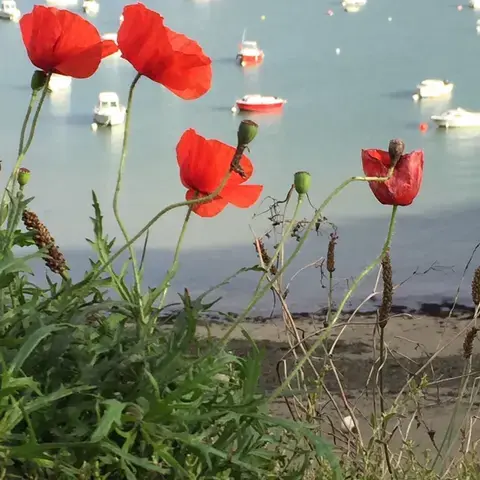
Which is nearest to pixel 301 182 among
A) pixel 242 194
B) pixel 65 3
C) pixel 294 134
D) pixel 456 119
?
pixel 242 194

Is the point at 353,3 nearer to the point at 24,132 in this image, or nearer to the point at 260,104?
the point at 260,104

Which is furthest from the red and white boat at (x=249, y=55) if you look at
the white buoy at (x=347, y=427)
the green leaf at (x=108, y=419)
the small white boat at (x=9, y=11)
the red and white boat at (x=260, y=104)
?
the green leaf at (x=108, y=419)

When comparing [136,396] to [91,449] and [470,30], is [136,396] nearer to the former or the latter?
[91,449]

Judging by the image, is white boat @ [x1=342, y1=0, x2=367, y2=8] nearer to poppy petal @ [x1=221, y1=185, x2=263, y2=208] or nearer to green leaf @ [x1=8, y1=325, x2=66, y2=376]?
poppy petal @ [x1=221, y1=185, x2=263, y2=208]

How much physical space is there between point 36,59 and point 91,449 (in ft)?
0.55

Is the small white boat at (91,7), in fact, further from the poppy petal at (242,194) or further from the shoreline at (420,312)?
the poppy petal at (242,194)

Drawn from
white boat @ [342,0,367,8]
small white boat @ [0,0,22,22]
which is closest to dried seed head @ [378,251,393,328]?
small white boat @ [0,0,22,22]

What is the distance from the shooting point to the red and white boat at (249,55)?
1604 mm

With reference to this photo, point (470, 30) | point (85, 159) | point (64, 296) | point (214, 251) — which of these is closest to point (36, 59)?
point (64, 296)

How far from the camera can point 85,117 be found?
144cm

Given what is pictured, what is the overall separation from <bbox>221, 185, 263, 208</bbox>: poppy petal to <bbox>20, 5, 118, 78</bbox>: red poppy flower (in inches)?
3.3

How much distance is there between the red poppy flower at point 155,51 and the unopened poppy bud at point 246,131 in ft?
0.17

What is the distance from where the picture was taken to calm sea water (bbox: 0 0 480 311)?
1.30 m

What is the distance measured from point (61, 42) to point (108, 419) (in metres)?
0.16
